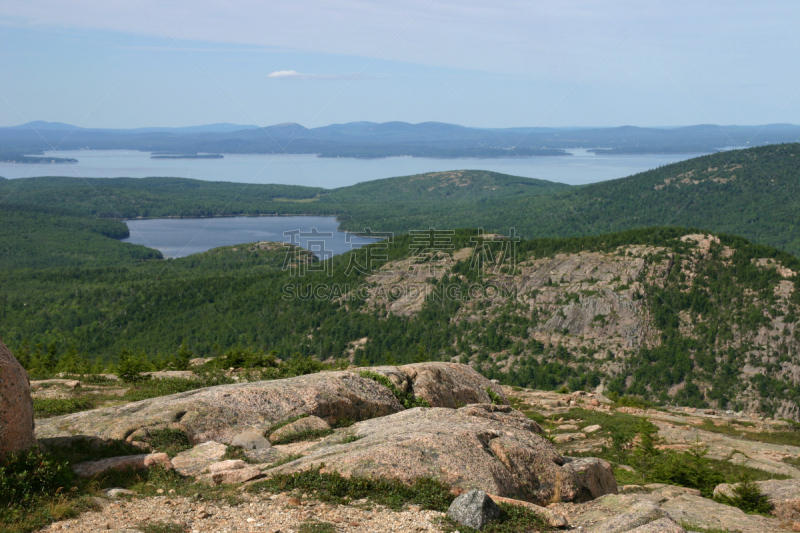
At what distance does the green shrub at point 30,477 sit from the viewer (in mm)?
11023

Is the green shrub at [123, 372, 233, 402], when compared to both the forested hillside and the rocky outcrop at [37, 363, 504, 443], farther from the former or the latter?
the forested hillside

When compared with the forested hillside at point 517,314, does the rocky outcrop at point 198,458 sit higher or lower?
higher

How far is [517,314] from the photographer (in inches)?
3292

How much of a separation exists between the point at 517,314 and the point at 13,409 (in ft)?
249

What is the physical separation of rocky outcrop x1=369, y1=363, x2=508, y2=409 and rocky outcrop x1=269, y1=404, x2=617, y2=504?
4.51 m

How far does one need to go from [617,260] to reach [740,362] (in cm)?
2151

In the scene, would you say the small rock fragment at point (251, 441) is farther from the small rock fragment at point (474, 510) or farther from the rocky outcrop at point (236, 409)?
the small rock fragment at point (474, 510)

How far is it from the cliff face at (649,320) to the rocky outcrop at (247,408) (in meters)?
55.5

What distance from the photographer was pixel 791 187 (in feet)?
546

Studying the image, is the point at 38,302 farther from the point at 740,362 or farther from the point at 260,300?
the point at 740,362

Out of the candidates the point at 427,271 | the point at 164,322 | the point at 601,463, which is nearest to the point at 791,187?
the point at 427,271

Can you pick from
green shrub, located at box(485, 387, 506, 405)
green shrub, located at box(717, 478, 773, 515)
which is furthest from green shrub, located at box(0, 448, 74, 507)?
green shrub, located at box(717, 478, 773, 515)

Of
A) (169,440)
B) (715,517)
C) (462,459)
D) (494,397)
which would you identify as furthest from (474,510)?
(494,397)

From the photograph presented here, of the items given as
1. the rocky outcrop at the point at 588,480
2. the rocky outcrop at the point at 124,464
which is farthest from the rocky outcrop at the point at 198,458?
the rocky outcrop at the point at 588,480
